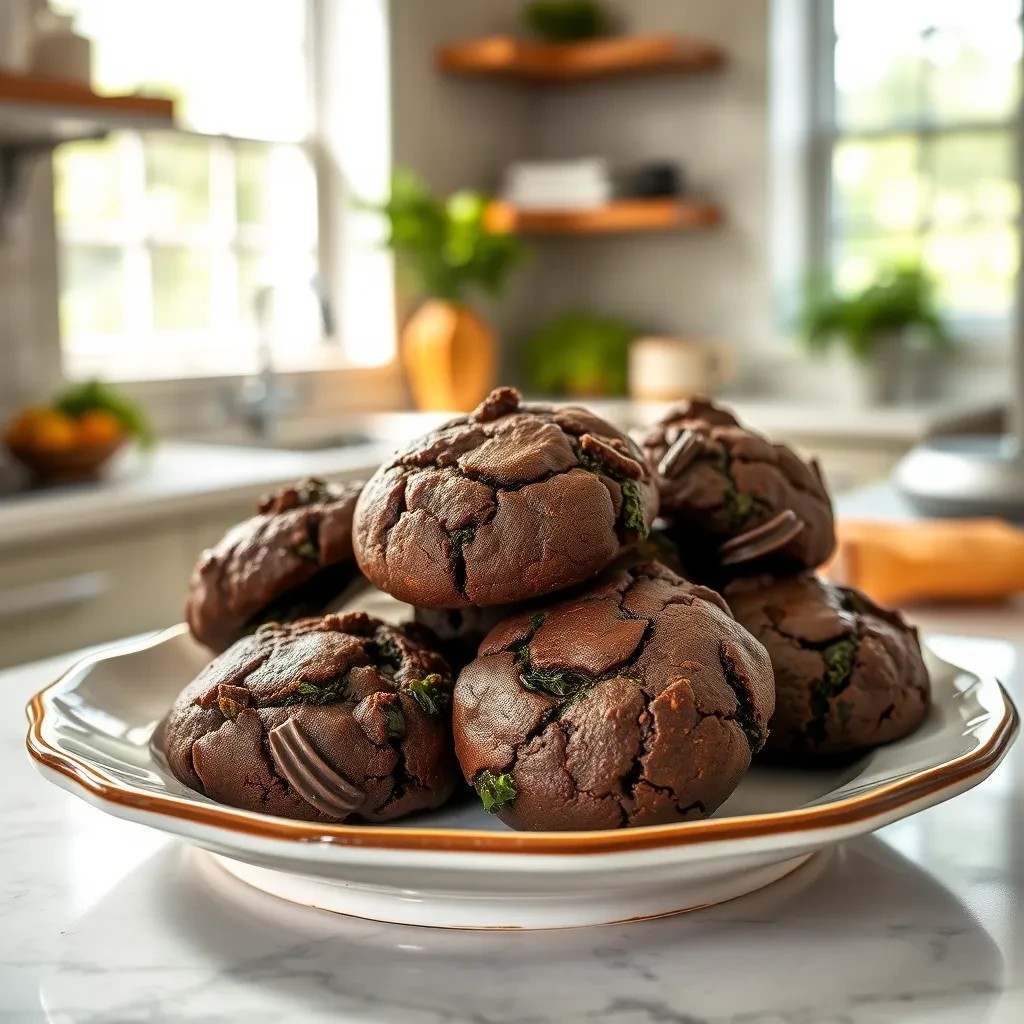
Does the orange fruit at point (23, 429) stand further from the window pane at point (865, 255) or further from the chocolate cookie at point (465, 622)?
the window pane at point (865, 255)

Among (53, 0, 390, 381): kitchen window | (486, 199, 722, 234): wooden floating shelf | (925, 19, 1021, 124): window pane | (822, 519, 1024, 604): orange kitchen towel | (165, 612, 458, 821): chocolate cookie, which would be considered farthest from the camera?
(486, 199, 722, 234): wooden floating shelf

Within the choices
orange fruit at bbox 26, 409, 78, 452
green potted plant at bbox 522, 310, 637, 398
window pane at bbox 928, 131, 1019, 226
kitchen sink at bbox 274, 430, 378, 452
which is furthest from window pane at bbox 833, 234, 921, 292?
orange fruit at bbox 26, 409, 78, 452

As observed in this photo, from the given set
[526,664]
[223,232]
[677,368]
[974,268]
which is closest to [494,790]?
[526,664]

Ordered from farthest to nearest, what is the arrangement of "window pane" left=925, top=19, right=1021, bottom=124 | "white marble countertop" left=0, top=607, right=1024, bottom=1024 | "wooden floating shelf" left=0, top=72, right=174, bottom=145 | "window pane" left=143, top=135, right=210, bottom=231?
"window pane" left=925, top=19, right=1021, bottom=124
"window pane" left=143, top=135, right=210, bottom=231
"wooden floating shelf" left=0, top=72, right=174, bottom=145
"white marble countertop" left=0, top=607, right=1024, bottom=1024

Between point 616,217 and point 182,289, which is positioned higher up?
point 616,217

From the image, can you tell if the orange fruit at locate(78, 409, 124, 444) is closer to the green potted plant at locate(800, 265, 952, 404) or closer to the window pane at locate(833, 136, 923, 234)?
the green potted plant at locate(800, 265, 952, 404)

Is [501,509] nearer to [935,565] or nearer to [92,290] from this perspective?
[935,565]

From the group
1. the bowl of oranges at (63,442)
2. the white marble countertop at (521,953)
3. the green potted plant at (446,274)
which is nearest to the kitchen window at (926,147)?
the green potted plant at (446,274)
